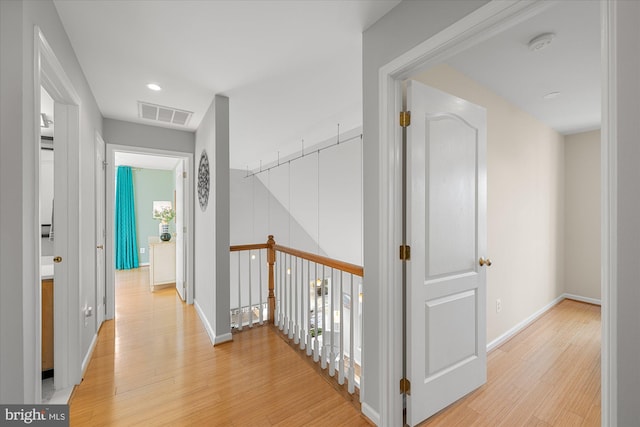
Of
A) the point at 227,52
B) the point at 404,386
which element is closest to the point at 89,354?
the point at 404,386

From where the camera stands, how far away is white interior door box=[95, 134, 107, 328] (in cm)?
278

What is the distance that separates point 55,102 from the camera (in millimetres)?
1896

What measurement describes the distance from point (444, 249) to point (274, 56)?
1789 mm

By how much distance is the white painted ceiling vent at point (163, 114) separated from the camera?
2898 mm

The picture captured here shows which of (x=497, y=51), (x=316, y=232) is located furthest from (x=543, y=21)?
(x=316, y=232)

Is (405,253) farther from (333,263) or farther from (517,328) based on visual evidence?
(517,328)

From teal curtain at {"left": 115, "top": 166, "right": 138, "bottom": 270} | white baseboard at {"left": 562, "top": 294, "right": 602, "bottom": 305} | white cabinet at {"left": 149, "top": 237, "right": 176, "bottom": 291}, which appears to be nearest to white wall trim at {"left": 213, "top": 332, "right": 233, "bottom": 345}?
white cabinet at {"left": 149, "top": 237, "right": 176, "bottom": 291}

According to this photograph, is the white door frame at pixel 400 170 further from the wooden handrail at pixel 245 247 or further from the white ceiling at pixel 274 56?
the wooden handrail at pixel 245 247

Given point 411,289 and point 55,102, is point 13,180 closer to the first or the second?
point 55,102

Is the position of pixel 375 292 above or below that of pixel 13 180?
below

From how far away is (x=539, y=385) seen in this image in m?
1.99

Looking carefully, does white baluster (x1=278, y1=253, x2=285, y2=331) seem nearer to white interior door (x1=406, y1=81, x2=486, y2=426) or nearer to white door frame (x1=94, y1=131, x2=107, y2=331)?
white interior door (x1=406, y1=81, x2=486, y2=426)

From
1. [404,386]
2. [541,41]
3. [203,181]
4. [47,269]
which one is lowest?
[404,386]

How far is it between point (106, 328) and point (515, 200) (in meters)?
4.51
